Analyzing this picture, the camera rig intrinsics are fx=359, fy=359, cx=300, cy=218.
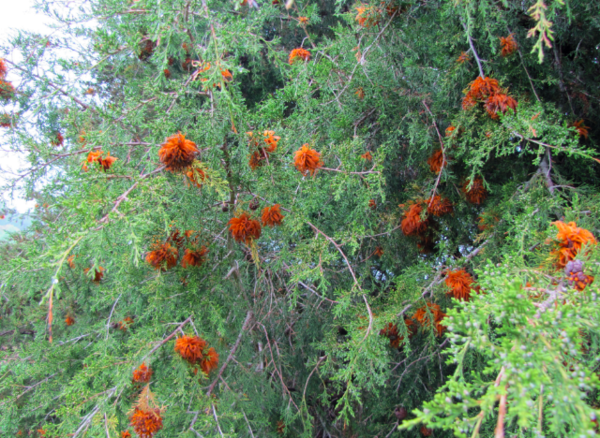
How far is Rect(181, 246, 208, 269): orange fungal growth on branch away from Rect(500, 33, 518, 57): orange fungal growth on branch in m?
1.77

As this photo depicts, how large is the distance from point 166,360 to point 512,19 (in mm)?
2506

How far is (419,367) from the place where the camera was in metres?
2.35

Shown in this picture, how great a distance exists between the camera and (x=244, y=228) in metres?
1.51

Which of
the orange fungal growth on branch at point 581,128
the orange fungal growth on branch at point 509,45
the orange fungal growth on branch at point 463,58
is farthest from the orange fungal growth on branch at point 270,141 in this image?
the orange fungal growth on branch at point 581,128

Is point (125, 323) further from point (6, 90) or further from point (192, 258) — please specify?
point (6, 90)

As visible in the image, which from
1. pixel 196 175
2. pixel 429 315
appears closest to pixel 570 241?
pixel 429 315

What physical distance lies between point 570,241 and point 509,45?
3.64ft

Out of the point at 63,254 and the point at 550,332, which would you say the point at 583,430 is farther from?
the point at 63,254

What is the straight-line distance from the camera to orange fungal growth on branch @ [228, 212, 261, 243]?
1.51 metres

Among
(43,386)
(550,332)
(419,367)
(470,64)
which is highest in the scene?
(470,64)

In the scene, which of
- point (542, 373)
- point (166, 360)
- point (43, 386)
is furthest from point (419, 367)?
point (43, 386)

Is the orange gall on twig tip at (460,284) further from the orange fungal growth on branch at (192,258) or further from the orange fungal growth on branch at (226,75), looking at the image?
the orange fungal growth on branch at (226,75)

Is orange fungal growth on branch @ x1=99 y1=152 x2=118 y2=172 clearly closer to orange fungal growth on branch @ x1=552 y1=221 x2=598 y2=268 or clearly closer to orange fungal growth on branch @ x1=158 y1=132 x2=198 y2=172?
orange fungal growth on branch @ x1=158 y1=132 x2=198 y2=172

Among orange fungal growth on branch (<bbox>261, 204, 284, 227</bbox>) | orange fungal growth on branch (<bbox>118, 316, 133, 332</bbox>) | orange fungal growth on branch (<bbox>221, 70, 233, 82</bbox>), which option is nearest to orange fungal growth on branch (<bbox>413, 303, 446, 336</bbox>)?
orange fungal growth on branch (<bbox>261, 204, 284, 227</bbox>)
